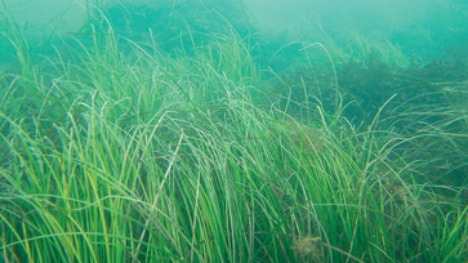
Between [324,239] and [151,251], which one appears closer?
[151,251]

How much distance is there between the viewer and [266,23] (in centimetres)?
725

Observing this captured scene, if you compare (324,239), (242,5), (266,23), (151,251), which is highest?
(242,5)

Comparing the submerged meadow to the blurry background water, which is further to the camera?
the blurry background water

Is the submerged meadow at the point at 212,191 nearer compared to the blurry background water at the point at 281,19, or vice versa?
the submerged meadow at the point at 212,191

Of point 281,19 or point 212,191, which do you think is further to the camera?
point 281,19

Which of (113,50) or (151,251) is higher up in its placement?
(113,50)

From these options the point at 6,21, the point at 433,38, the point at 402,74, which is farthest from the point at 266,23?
the point at 6,21

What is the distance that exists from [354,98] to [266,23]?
461cm

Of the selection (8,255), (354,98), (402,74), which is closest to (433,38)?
(402,74)

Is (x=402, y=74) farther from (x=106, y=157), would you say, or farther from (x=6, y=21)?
(x=6, y=21)

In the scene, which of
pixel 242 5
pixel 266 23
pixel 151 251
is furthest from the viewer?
pixel 266 23

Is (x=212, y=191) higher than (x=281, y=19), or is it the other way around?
(x=281, y=19)

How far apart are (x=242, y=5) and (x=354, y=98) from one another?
13.8 feet

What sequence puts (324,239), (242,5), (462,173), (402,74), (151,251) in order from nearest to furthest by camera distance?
(151,251) < (324,239) < (462,173) < (402,74) < (242,5)
